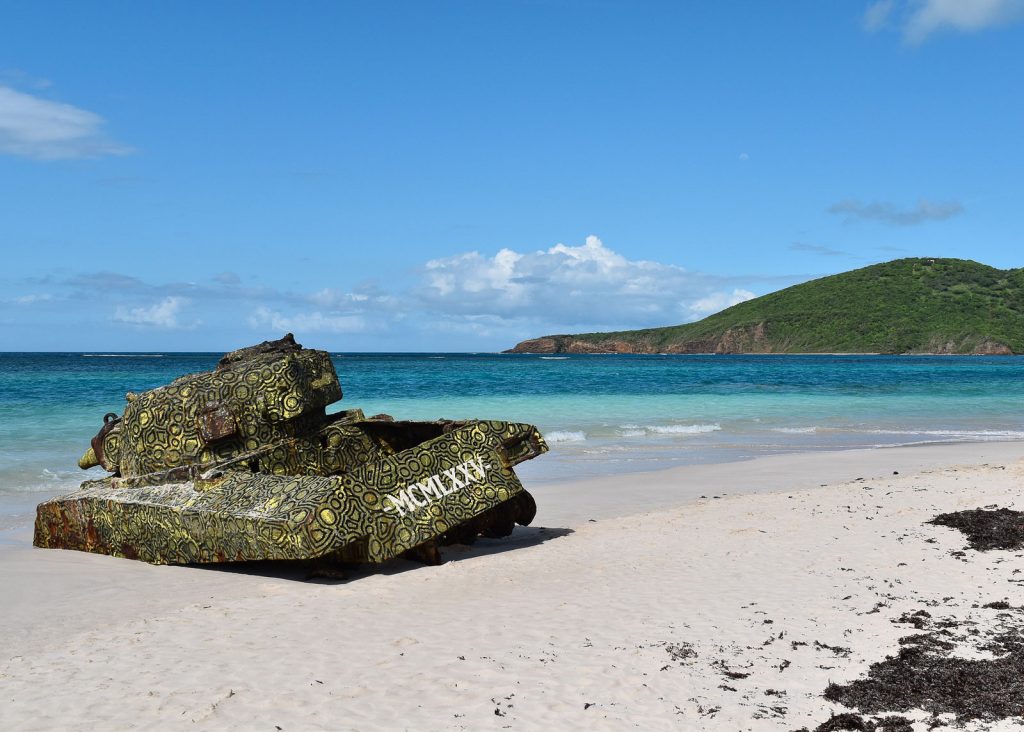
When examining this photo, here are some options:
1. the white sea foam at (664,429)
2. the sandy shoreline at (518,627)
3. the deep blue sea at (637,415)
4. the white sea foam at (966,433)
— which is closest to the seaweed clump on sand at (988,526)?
the sandy shoreline at (518,627)

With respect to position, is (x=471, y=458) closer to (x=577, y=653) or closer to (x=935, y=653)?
(x=577, y=653)

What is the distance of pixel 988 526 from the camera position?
337 inches

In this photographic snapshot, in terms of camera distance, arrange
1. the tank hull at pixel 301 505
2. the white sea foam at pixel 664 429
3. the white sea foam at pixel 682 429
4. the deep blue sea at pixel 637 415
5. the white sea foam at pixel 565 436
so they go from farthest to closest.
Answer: the white sea foam at pixel 682 429, the white sea foam at pixel 664 429, the white sea foam at pixel 565 436, the deep blue sea at pixel 637 415, the tank hull at pixel 301 505

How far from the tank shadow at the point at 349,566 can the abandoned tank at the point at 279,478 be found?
13 centimetres

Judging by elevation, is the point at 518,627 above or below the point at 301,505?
below

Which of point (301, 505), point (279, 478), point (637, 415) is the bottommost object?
point (637, 415)

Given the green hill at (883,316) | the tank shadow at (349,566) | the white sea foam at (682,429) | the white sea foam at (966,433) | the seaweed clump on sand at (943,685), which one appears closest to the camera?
the seaweed clump on sand at (943,685)

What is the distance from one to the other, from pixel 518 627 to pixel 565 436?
14811 mm

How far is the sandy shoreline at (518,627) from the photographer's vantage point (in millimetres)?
4484

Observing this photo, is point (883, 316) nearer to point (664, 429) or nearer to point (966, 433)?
point (966, 433)

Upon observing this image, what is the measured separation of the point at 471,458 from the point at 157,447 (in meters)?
3.00

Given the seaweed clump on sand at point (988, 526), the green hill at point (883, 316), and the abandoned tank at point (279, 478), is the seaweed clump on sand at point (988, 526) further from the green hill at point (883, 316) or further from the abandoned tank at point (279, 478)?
the green hill at point (883, 316)

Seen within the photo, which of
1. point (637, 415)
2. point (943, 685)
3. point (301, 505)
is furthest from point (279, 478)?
point (637, 415)

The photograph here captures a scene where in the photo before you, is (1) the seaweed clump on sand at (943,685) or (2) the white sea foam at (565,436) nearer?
(1) the seaweed clump on sand at (943,685)
